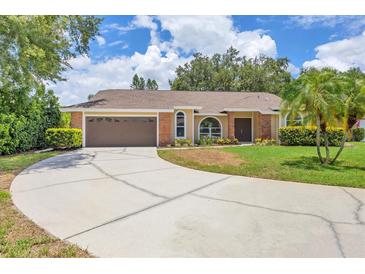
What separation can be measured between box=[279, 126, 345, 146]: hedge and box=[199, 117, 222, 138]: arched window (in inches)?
177

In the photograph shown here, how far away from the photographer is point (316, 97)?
30.5ft

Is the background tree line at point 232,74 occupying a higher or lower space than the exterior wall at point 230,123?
higher

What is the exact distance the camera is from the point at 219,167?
9383mm

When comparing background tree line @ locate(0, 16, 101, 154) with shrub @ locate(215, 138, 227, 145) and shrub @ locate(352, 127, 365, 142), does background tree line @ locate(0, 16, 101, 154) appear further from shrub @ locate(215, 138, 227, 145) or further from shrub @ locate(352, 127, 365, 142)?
shrub @ locate(352, 127, 365, 142)

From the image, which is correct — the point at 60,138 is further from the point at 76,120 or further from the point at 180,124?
the point at 180,124

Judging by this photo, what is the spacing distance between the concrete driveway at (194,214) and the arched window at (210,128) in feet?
39.7

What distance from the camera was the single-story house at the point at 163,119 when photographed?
58.2ft

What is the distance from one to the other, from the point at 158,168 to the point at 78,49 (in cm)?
1152

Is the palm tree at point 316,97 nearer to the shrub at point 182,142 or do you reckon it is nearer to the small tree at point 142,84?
the shrub at point 182,142

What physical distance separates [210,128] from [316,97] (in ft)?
36.3

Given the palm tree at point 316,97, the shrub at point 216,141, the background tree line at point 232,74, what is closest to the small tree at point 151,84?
the background tree line at point 232,74

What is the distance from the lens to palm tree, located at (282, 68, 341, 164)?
9.21 meters
